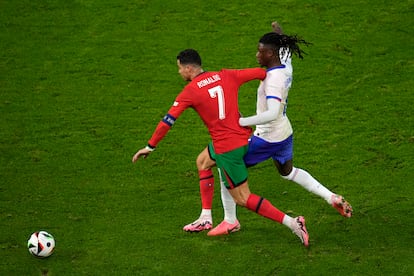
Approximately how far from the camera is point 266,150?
30.4 ft

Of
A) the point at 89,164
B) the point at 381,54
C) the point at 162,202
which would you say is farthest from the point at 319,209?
the point at 381,54

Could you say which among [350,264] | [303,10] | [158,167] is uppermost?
[303,10]

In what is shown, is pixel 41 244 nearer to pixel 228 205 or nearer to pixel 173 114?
pixel 173 114

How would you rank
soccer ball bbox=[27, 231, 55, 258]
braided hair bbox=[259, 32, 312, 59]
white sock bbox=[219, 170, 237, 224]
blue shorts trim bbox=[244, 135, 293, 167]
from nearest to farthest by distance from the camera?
1. soccer ball bbox=[27, 231, 55, 258]
2. braided hair bbox=[259, 32, 312, 59]
3. blue shorts trim bbox=[244, 135, 293, 167]
4. white sock bbox=[219, 170, 237, 224]

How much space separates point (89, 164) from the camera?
37.2 feet

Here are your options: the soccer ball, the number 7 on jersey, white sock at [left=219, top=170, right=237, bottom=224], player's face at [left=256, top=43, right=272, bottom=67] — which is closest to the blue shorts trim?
white sock at [left=219, top=170, right=237, bottom=224]

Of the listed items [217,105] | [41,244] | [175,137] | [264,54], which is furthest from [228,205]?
[175,137]

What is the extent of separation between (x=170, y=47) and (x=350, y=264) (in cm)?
654

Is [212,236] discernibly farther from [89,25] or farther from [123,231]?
[89,25]

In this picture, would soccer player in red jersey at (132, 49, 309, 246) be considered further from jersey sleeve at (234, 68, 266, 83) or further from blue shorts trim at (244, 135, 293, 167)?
blue shorts trim at (244, 135, 293, 167)

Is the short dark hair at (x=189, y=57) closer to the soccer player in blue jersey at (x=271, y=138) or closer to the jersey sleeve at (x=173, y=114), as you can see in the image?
the jersey sleeve at (x=173, y=114)

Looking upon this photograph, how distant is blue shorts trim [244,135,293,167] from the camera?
9234 millimetres

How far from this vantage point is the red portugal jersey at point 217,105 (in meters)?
8.81

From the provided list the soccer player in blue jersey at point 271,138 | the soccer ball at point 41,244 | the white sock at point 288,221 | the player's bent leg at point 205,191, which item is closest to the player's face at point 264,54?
the soccer player in blue jersey at point 271,138
